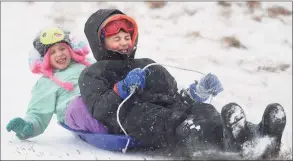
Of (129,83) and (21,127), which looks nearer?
(129,83)

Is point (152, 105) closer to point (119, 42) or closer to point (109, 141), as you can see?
point (109, 141)

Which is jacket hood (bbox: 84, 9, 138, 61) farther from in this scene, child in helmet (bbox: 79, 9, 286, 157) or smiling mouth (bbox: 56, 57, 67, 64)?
smiling mouth (bbox: 56, 57, 67, 64)

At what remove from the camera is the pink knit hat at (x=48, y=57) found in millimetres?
3566

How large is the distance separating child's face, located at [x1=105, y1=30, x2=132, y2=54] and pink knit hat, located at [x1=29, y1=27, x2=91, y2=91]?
62 centimetres

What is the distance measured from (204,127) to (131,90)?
0.49 meters

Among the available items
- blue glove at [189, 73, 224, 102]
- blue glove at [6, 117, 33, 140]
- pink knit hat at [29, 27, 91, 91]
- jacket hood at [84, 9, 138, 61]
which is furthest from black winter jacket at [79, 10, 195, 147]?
pink knit hat at [29, 27, 91, 91]

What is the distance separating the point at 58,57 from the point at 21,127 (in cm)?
80

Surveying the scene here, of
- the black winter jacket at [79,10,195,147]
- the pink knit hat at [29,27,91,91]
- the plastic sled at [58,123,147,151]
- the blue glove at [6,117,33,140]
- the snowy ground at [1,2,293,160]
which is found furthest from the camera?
the snowy ground at [1,2,293,160]

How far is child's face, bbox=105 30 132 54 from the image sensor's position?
3.04 meters

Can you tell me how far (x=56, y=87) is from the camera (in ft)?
11.5

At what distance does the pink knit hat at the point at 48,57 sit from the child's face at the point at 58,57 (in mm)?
32

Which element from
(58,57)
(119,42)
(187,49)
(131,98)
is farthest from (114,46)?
(187,49)

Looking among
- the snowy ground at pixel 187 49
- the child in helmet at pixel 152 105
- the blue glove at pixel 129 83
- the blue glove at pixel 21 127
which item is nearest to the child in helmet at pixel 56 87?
the blue glove at pixel 21 127

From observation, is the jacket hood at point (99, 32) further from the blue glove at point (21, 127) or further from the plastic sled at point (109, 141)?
the blue glove at point (21, 127)
